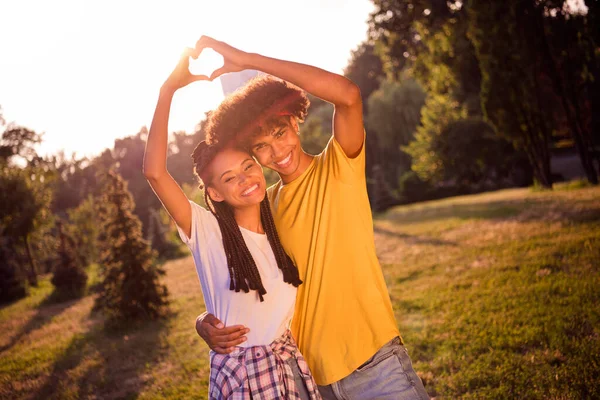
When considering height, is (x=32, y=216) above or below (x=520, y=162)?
above

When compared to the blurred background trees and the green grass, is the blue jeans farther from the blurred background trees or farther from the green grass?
the blurred background trees

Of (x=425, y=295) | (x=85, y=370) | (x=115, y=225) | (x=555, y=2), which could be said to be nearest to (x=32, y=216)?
(x=115, y=225)

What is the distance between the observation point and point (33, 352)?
311 inches

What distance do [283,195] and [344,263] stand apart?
543 millimetres

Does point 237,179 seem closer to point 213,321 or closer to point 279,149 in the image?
point 279,149

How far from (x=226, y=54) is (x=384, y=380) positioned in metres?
1.71

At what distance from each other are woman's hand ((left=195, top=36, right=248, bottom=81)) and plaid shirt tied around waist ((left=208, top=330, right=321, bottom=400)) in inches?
52.1

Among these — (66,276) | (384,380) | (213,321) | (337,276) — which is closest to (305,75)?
(337,276)

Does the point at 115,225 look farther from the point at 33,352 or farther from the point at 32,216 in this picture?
the point at 32,216

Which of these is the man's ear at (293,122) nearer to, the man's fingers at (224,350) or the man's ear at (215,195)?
the man's ear at (215,195)

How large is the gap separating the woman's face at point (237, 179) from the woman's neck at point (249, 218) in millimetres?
63

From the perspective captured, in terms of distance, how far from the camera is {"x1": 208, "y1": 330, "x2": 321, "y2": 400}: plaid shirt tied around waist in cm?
195

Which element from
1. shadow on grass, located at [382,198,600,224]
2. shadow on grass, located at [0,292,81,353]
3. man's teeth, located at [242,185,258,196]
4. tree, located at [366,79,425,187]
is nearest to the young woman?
man's teeth, located at [242,185,258,196]

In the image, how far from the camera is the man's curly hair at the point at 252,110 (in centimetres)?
239
